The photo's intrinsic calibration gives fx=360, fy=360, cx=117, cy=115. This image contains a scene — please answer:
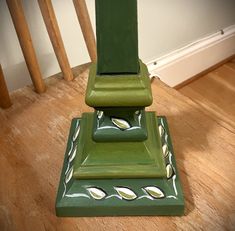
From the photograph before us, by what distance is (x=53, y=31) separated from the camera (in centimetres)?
70

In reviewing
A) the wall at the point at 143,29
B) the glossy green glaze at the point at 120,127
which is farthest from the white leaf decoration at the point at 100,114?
the wall at the point at 143,29

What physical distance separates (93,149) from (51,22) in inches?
12.5

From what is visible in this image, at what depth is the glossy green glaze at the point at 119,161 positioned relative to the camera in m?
0.48

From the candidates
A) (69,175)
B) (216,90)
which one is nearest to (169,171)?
(69,175)

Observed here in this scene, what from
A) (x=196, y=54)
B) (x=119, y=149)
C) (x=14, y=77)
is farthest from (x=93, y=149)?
(x=196, y=54)

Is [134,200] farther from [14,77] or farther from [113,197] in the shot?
[14,77]

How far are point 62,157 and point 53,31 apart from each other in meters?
0.26

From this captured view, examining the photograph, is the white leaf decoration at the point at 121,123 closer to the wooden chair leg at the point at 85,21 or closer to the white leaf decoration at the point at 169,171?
the white leaf decoration at the point at 169,171

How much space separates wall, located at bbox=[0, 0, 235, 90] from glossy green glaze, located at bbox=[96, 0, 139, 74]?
1.30 feet

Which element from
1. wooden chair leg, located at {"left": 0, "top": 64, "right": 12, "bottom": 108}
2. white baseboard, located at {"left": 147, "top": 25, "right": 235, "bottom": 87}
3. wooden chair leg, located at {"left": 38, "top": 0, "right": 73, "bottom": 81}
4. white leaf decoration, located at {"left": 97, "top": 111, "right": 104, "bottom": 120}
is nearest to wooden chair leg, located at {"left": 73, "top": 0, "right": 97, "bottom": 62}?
wooden chair leg, located at {"left": 38, "top": 0, "right": 73, "bottom": 81}

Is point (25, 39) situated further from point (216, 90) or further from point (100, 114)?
point (216, 90)

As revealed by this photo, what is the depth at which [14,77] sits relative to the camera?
812 millimetres

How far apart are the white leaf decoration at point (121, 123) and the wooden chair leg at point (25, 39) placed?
0.30 meters

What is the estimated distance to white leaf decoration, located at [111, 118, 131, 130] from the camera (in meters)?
0.47
